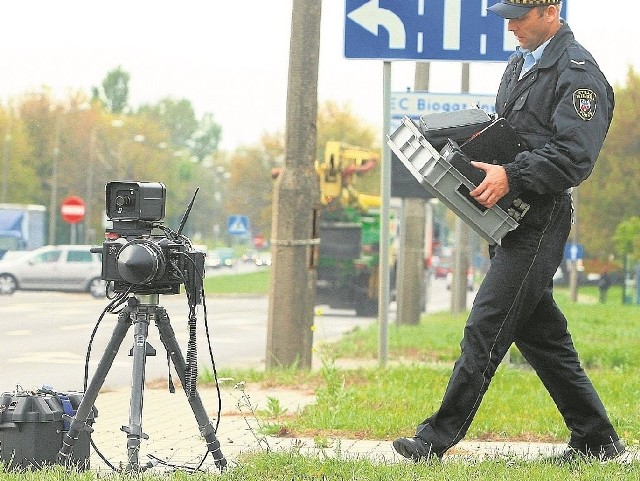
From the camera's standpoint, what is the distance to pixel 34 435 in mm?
6035

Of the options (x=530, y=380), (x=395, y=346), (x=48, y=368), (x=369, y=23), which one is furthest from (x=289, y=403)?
(x=395, y=346)

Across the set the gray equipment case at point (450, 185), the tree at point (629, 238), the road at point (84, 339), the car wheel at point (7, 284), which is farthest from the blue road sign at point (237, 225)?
the gray equipment case at point (450, 185)

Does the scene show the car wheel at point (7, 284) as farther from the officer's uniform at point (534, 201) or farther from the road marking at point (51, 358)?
the officer's uniform at point (534, 201)

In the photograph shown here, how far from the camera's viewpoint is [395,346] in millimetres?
18172

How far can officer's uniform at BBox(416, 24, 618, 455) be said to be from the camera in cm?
602

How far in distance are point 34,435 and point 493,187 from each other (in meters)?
2.19

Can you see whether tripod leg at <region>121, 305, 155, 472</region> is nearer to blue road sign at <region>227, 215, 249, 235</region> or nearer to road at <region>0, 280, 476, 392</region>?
road at <region>0, 280, 476, 392</region>

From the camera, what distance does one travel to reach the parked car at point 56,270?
138ft

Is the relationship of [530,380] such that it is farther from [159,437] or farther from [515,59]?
[515,59]

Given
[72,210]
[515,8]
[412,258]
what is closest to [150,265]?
[515,8]

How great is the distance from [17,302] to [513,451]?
2825 centimetres

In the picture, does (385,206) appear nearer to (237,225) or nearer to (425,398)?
(425,398)

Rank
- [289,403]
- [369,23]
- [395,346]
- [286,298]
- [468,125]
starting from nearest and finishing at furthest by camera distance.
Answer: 1. [468,125]
2. [289,403]
3. [369,23]
4. [286,298]
5. [395,346]

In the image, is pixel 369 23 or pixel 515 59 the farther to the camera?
pixel 369 23
